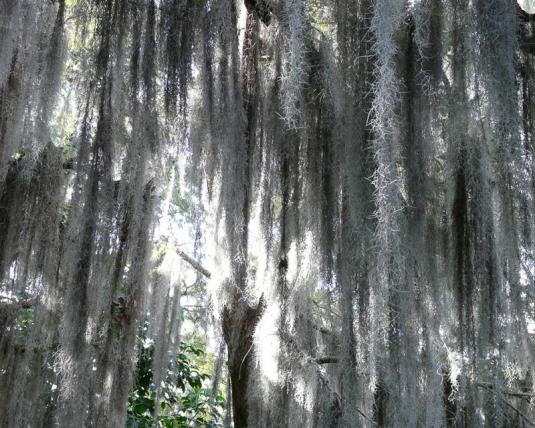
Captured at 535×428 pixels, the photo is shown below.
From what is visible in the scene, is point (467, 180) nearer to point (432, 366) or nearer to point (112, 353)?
point (432, 366)

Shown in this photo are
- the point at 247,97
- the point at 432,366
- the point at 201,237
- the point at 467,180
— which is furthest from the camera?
Answer: the point at 201,237

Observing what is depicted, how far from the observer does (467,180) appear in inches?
76.3

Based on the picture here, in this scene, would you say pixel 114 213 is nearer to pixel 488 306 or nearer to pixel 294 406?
pixel 294 406

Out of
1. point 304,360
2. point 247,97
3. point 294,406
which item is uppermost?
point 247,97

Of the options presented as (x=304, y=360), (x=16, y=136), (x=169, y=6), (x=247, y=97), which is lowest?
(x=304, y=360)

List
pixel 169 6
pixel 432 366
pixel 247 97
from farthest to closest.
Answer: pixel 247 97 < pixel 169 6 < pixel 432 366

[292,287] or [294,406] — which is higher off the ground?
[292,287]

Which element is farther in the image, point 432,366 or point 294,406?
point 294,406

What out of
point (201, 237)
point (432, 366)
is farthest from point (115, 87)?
point (432, 366)

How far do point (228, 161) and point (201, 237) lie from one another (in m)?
0.49

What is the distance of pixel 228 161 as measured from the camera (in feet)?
6.50

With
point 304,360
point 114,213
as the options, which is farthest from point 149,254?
point 304,360

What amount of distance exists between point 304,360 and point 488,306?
60cm

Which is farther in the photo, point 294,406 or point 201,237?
point 201,237
